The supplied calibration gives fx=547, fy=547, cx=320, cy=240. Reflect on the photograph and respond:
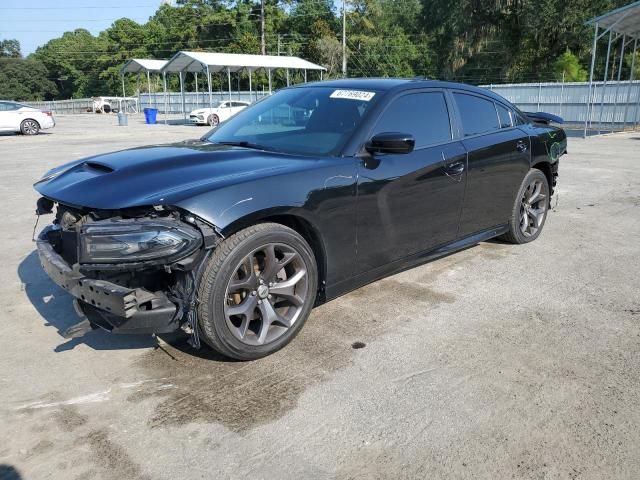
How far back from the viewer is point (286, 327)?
11.2ft

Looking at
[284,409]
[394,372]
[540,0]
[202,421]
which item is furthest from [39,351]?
[540,0]

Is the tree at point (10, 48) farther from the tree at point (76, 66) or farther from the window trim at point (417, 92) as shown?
the window trim at point (417, 92)

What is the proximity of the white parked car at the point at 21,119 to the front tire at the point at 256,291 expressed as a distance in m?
23.6

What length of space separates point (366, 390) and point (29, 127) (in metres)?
24.6

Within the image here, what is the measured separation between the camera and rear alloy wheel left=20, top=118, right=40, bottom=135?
23.1 meters

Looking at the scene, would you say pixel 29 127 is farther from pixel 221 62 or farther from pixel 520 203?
pixel 520 203

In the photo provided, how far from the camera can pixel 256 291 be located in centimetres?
325

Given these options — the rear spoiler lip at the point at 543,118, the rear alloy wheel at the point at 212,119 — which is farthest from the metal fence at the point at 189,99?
the rear spoiler lip at the point at 543,118

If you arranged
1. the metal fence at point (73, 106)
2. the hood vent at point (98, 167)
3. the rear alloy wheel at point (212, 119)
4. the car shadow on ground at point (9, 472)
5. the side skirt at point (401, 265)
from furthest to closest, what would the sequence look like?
1. the metal fence at point (73, 106)
2. the rear alloy wheel at point (212, 119)
3. the side skirt at point (401, 265)
4. the hood vent at point (98, 167)
5. the car shadow on ground at point (9, 472)

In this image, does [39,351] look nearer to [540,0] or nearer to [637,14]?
[637,14]

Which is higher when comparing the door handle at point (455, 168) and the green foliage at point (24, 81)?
the green foliage at point (24, 81)

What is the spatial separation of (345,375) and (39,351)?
197 centimetres

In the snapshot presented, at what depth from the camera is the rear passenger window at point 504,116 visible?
5282mm

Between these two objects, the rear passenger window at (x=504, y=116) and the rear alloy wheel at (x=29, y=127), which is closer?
the rear passenger window at (x=504, y=116)
